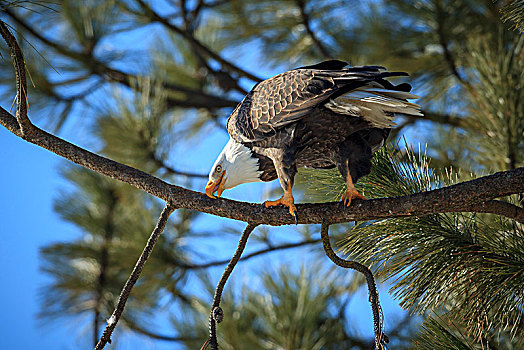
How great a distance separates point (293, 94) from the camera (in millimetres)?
868

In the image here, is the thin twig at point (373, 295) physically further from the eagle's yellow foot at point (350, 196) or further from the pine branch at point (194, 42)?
the pine branch at point (194, 42)

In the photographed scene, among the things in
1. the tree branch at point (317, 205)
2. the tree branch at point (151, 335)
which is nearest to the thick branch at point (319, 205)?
the tree branch at point (317, 205)

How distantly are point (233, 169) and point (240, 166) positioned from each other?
0.01 meters

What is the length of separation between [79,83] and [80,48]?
114mm

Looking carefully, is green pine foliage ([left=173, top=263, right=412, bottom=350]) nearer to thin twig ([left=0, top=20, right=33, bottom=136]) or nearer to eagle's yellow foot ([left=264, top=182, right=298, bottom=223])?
A: eagle's yellow foot ([left=264, top=182, right=298, bottom=223])

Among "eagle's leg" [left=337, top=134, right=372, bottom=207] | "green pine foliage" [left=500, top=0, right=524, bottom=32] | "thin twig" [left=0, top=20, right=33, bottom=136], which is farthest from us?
"eagle's leg" [left=337, top=134, right=372, bottom=207]

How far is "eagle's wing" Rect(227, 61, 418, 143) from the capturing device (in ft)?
2.70

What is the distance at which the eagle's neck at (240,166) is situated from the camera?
96cm

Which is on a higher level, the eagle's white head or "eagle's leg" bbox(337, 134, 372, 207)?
the eagle's white head

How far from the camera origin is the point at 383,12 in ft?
6.28

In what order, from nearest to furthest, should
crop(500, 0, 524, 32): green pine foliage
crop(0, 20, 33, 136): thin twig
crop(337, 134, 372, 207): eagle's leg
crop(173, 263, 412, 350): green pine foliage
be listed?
crop(0, 20, 33, 136): thin twig < crop(500, 0, 524, 32): green pine foliage < crop(337, 134, 372, 207): eagle's leg < crop(173, 263, 412, 350): green pine foliage

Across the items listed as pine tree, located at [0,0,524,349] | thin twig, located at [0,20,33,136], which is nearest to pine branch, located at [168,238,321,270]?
pine tree, located at [0,0,524,349]

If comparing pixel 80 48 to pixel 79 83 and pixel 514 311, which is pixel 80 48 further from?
pixel 514 311

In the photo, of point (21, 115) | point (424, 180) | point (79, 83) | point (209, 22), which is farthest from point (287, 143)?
point (209, 22)
